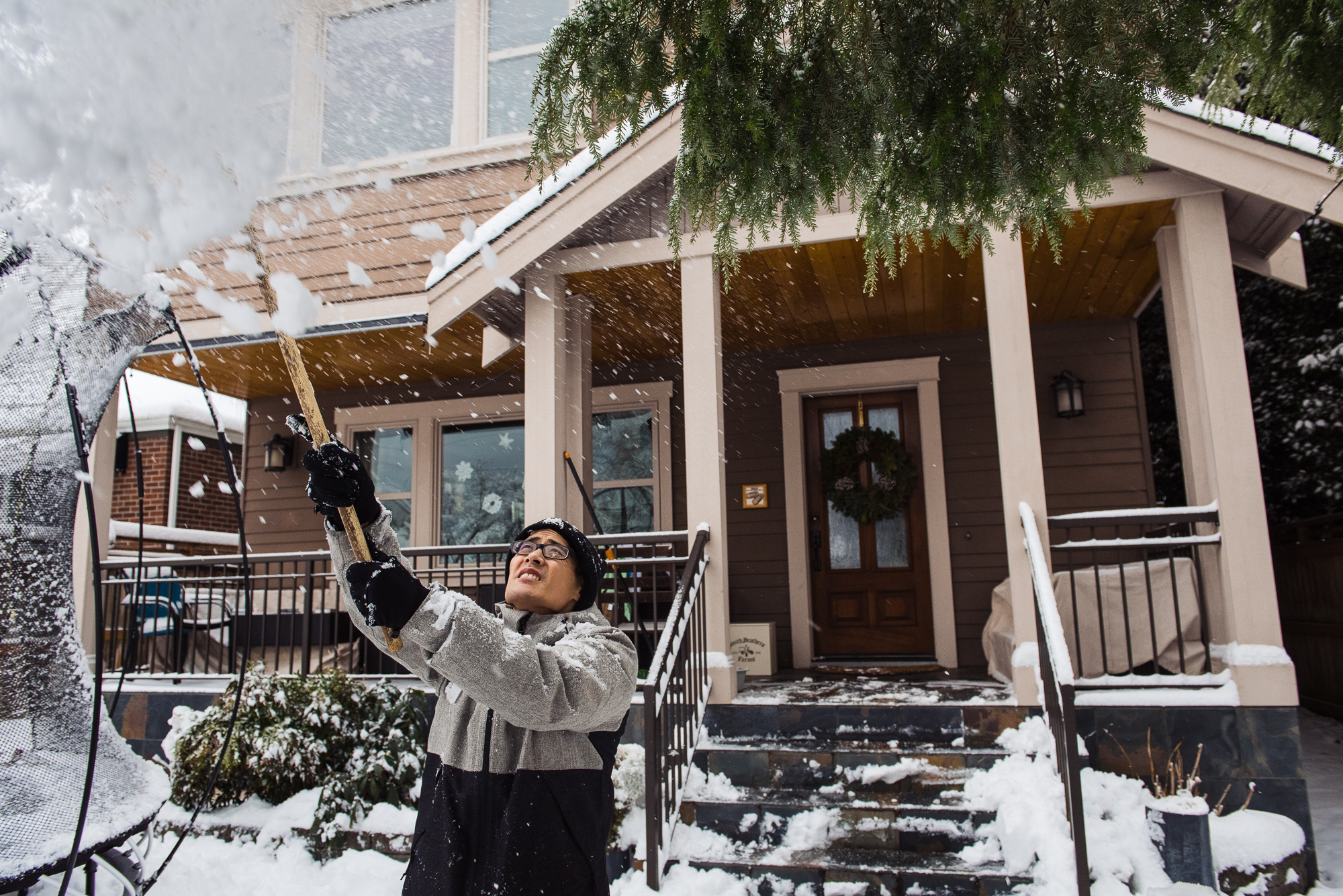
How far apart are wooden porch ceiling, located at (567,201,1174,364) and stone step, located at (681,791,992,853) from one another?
2.66 m

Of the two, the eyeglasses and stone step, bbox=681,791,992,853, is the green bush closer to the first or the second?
stone step, bbox=681,791,992,853

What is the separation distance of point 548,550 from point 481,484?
639 cm

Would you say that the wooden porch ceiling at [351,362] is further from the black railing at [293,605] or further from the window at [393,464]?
the black railing at [293,605]

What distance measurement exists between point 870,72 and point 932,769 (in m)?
3.13

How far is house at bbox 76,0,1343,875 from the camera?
4570 millimetres

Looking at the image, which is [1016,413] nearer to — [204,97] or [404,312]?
[204,97]

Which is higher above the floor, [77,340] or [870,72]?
[870,72]

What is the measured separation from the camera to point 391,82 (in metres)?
8.13

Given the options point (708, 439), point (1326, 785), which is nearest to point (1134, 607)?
point (1326, 785)

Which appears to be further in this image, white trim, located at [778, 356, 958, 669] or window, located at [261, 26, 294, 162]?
window, located at [261, 26, 294, 162]

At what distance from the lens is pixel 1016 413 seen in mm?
4703

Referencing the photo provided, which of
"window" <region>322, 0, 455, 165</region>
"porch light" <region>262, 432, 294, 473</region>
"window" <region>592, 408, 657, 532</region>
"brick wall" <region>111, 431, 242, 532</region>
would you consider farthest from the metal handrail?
"brick wall" <region>111, 431, 242, 532</region>

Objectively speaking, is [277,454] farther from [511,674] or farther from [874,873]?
[511,674]

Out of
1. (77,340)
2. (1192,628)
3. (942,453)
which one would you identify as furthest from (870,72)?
(942,453)
